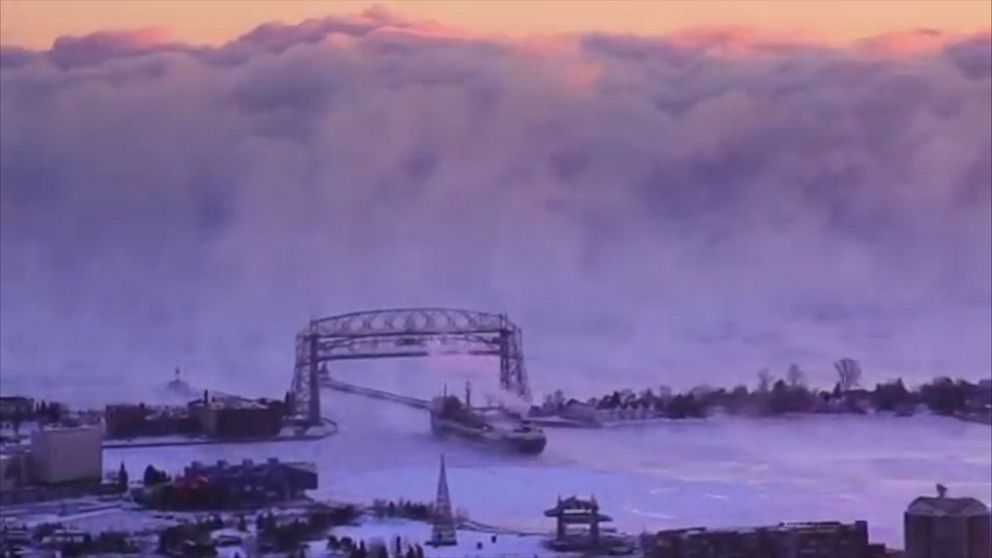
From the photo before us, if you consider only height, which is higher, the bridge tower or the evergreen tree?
the bridge tower

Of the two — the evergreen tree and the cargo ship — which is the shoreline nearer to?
the evergreen tree

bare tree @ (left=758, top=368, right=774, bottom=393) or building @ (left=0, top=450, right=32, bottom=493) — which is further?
bare tree @ (left=758, top=368, right=774, bottom=393)

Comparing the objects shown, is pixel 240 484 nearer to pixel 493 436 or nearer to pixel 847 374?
pixel 493 436

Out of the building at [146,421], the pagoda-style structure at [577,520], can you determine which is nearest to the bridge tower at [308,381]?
the building at [146,421]

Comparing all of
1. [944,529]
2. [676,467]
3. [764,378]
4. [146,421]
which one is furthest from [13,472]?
[944,529]

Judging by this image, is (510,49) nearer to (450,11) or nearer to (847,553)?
(450,11)

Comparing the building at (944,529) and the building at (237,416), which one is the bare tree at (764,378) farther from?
the building at (237,416)

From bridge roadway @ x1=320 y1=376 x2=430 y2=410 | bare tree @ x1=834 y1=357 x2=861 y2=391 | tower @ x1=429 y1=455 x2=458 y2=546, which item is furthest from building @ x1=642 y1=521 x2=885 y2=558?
bridge roadway @ x1=320 y1=376 x2=430 y2=410
